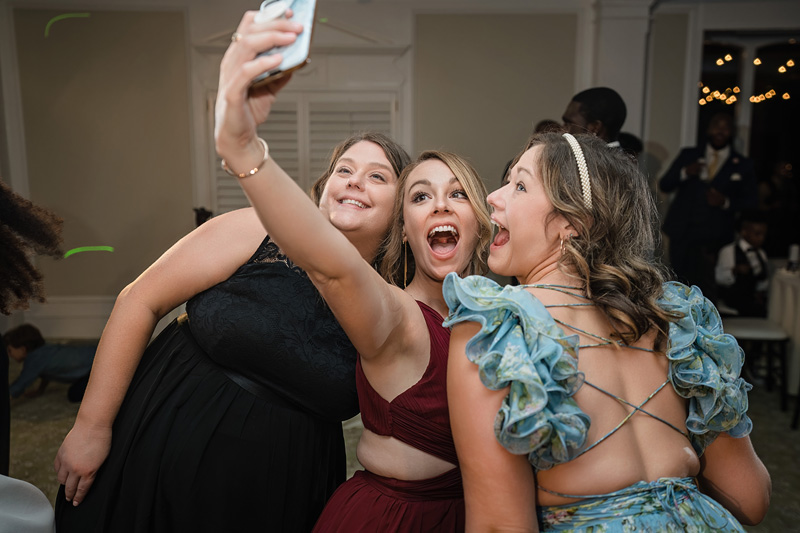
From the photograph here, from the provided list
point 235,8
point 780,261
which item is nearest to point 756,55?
point 780,261

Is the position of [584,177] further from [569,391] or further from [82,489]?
[82,489]

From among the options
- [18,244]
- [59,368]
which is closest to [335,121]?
[59,368]

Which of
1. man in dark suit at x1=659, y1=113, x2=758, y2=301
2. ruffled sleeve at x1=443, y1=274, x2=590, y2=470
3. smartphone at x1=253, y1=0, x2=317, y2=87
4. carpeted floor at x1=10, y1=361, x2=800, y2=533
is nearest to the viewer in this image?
smartphone at x1=253, y1=0, x2=317, y2=87

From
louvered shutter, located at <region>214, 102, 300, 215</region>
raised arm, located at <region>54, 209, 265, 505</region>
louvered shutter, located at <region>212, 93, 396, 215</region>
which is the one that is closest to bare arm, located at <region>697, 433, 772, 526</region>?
raised arm, located at <region>54, 209, 265, 505</region>

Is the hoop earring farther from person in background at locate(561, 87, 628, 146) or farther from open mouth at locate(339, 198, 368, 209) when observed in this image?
person in background at locate(561, 87, 628, 146)

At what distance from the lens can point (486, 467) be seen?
918 mm

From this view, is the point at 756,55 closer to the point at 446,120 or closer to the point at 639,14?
the point at 639,14

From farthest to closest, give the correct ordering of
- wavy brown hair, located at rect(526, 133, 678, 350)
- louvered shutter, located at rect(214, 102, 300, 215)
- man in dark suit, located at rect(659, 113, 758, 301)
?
1. louvered shutter, located at rect(214, 102, 300, 215)
2. man in dark suit, located at rect(659, 113, 758, 301)
3. wavy brown hair, located at rect(526, 133, 678, 350)

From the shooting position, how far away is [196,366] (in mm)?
1439

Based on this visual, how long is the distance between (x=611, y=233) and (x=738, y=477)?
1.69 feet

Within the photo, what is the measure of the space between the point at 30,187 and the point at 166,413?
5.56m

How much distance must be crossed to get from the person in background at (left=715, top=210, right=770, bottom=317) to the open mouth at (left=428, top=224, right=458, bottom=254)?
4130mm

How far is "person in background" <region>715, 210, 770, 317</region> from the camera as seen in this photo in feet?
16.1

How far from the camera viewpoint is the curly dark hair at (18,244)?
137cm
